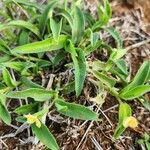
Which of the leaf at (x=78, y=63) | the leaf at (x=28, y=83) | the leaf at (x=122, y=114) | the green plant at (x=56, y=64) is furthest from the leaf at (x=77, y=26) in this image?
the leaf at (x=122, y=114)

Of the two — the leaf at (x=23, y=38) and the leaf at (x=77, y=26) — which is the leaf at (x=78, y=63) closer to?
the leaf at (x=77, y=26)

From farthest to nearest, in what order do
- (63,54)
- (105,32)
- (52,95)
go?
(105,32)
(63,54)
(52,95)

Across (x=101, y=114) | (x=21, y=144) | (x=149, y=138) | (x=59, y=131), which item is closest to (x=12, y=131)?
(x=21, y=144)

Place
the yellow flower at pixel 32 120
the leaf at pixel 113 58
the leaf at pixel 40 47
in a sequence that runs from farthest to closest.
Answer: the leaf at pixel 113 58, the leaf at pixel 40 47, the yellow flower at pixel 32 120

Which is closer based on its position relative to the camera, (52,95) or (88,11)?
(52,95)

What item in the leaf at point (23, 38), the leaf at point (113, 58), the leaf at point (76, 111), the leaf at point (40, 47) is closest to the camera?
the leaf at point (76, 111)

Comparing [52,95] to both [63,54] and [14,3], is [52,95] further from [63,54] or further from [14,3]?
Answer: [14,3]

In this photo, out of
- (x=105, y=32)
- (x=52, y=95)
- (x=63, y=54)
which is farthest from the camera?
(x=105, y=32)

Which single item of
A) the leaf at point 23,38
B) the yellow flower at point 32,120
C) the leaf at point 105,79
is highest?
the leaf at point 23,38
